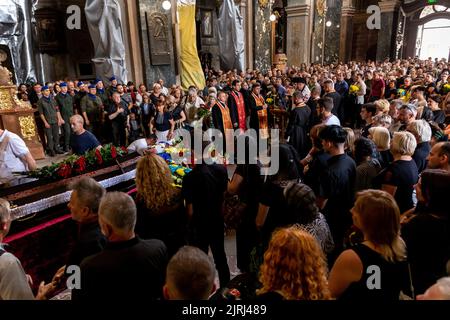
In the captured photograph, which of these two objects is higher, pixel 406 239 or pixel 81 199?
pixel 81 199

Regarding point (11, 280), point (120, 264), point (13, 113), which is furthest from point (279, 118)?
point (11, 280)

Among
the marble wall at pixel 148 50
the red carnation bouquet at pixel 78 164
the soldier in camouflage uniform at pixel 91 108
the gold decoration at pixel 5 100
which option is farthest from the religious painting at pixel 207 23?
the red carnation bouquet at pixel 78 164

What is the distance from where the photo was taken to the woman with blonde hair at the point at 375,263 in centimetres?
179

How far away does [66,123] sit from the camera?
27.4 feet

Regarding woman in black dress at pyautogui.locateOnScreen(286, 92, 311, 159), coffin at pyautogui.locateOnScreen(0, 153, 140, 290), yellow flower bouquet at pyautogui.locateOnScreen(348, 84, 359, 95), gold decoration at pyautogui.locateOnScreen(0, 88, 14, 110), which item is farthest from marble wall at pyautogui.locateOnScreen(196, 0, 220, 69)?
coffin at pyautogui.locateOnScreen(0, 153, 140, 290)

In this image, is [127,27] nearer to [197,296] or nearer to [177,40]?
[177,40]

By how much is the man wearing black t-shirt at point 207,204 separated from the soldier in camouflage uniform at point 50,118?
6.08 meters

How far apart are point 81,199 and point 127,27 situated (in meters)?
8.63

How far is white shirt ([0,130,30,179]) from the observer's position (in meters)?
4.06

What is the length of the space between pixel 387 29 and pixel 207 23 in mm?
14318

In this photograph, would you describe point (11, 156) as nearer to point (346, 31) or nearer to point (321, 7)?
point (321, 7)

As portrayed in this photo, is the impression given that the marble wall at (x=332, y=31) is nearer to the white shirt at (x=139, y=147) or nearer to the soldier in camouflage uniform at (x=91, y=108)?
the soldier in camouflage uniform at (x=91, y=108)

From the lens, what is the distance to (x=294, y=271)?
1634 millimetres
